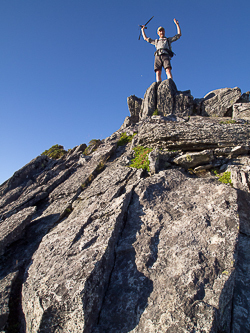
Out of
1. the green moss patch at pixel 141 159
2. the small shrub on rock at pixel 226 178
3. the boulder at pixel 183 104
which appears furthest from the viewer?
the boulder at pixel 183 104

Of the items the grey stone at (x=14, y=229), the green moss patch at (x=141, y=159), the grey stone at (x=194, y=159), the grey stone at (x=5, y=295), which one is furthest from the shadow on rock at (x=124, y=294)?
the grey stone at (x=194, y=159)

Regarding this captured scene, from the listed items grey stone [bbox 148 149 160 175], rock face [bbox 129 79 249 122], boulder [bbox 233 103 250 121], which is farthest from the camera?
rock face [bbox 129 79 249 122]

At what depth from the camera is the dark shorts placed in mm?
24591

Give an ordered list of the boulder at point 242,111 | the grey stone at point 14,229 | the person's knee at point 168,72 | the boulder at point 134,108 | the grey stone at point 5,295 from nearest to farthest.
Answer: the grey stone at point 5,295 → the grey stone at point 14,229 → the boulder at point 242,111 → the person's knee at point 168,72 → the boulder at point 134,108

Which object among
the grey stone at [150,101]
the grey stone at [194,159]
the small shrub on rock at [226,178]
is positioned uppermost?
the grey stone at [150,101]

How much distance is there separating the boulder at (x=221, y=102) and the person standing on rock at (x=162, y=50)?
6271 mm

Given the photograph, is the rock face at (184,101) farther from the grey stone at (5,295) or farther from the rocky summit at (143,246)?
the grey stone at (5,295)

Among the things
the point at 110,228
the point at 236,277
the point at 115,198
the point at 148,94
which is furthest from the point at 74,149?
the point at 236,277

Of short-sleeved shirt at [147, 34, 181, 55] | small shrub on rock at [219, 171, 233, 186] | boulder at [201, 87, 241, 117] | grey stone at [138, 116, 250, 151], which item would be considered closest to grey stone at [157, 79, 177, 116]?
boulder at [201, 87, 241, 117]

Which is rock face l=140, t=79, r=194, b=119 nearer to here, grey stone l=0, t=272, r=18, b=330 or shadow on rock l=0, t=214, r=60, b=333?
shadow on rock l=0, t=214, r=60, b=333

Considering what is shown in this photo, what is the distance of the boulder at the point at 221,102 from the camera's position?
21.3 meters

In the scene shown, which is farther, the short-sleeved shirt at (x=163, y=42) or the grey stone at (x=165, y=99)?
the short-sleeved shirt at (x=163, y=42)

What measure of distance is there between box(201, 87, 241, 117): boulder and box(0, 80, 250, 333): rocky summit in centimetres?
788

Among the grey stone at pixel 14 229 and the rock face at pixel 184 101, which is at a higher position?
the rock face at pixel 184 101
